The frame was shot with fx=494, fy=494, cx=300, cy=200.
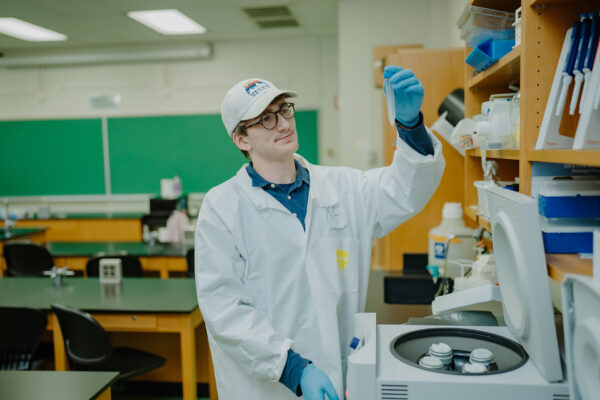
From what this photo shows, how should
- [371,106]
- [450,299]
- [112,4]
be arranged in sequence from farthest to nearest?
[371,106], [112,4], [450,299]

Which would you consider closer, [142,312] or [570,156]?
[570,156]

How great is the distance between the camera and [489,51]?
4.42 ft

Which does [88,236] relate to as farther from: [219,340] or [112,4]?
[219,340]

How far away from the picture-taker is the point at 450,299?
3.88 ft

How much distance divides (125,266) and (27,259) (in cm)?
111

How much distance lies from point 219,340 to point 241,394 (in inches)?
8.6

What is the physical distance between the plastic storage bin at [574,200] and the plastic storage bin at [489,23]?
0.61m

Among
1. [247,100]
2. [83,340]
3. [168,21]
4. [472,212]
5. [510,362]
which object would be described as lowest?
[83,340]

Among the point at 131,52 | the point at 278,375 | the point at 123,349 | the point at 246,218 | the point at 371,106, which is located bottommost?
the point at 123,349

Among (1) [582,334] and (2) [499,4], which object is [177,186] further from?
(1) [582,334]

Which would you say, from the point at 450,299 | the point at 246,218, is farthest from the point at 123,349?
the point at 450,299

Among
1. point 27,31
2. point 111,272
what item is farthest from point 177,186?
point 111,272

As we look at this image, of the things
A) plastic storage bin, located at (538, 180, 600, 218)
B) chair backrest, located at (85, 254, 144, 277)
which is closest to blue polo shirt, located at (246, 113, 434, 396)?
plastic storage bin, located at (538, 180, 600, 218)

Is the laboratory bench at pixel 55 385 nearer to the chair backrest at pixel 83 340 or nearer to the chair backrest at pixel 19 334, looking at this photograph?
the chair backrest at pixel 83 340
